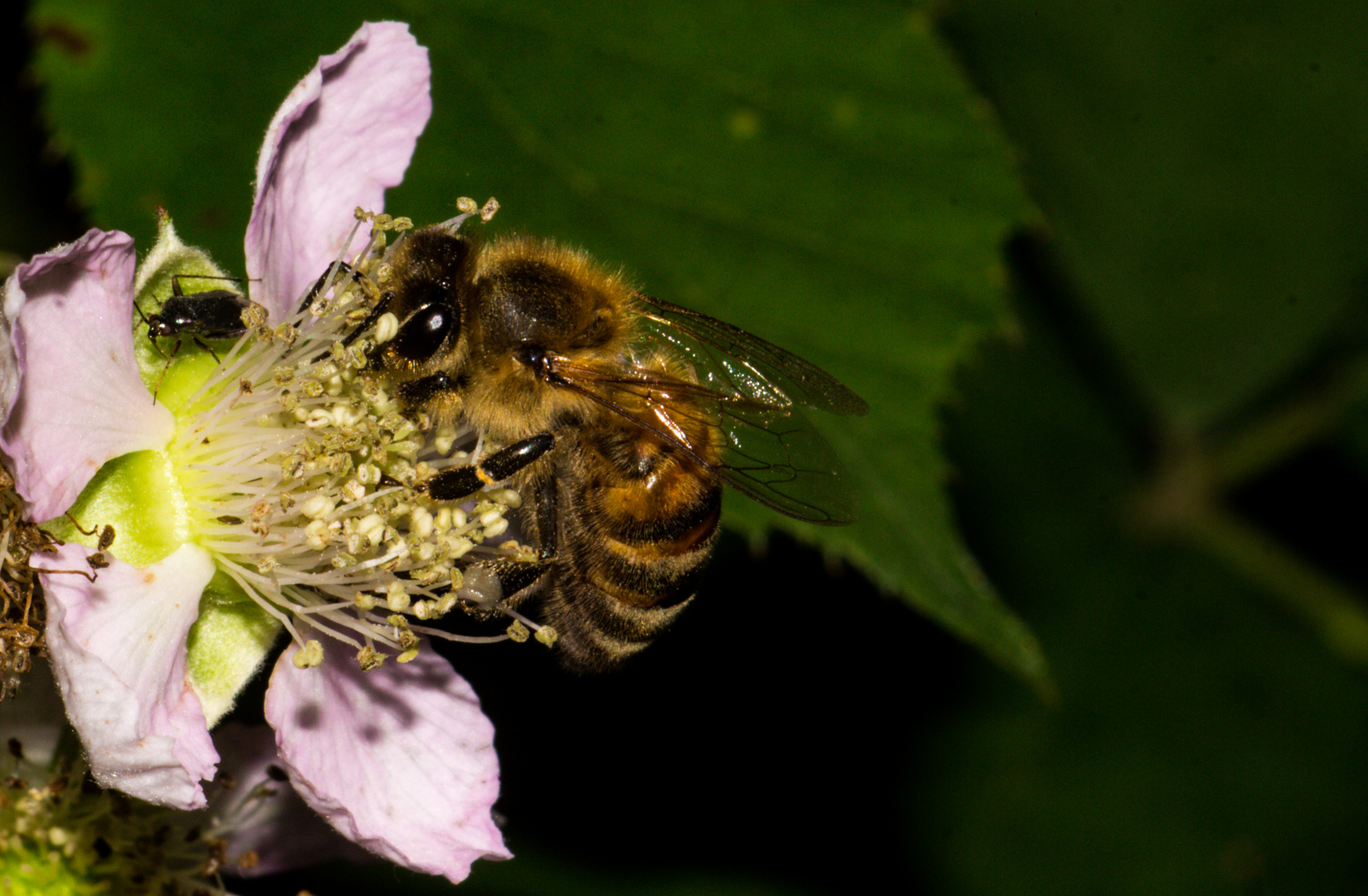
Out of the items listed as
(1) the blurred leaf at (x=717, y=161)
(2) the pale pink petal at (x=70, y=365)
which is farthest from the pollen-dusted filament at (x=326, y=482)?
(1) the blurred leaf at (x=717, y=161)

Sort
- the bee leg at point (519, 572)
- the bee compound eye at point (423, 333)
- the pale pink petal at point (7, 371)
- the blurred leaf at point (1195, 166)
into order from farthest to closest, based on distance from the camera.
Result: the blurred leaf at point (1195, 166) < the bee leg at point (519, 572) < the bee compound eye at point (423, 333) < the pale pink petal at point (7, 371)

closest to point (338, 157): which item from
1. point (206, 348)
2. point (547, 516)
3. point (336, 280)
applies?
point (336, 280)

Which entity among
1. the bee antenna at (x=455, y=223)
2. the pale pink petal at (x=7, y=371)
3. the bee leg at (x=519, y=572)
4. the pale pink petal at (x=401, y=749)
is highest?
the pale pink petal at (x=7, y=371)

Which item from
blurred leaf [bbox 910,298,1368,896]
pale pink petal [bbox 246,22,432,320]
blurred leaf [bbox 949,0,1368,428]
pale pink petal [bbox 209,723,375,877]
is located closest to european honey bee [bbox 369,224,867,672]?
pale pink petal [bbox 246,22,432,320]

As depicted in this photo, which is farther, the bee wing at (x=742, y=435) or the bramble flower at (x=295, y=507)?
the bee wing at (x=742, y=435)

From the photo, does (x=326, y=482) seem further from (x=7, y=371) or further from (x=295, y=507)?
(x=7, y=371)

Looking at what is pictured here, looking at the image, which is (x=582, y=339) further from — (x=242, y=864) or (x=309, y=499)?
(x=242, y=864)

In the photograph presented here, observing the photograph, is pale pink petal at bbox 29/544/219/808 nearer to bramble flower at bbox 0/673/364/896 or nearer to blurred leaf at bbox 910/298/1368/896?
bramble flower at bbox 0/673/364/896

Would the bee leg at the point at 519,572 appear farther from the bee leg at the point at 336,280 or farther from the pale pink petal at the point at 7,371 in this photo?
the pale pink petal at the point at 7,371

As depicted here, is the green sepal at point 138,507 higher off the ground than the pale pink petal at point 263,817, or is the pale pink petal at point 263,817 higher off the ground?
the green sepal at point 138,507
